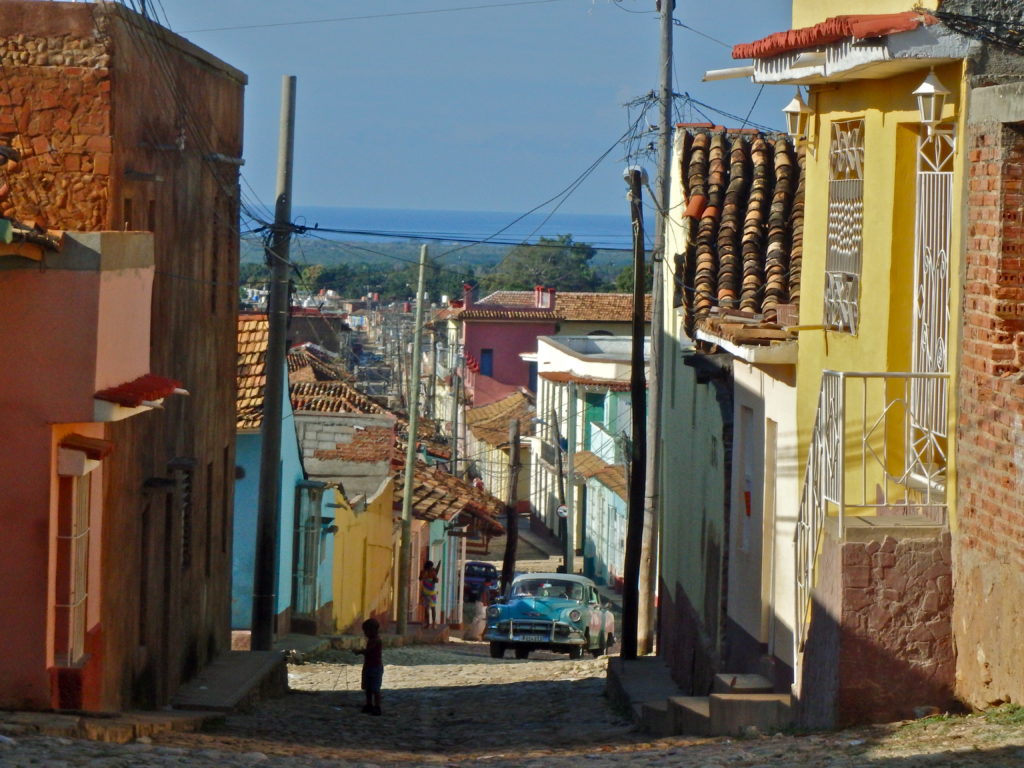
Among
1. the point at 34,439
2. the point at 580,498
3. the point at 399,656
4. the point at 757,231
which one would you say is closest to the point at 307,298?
the point at 580,498

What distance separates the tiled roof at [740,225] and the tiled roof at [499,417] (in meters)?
38.9

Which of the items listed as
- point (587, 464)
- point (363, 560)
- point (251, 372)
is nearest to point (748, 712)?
point (251, 372)

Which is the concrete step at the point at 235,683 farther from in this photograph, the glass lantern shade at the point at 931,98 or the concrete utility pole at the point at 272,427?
the glass lantern shade at the point at 931,98

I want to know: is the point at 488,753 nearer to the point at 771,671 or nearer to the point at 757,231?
the point at 771,671

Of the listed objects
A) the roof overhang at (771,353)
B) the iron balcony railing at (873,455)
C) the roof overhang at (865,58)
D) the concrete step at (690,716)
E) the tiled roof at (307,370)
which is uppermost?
the roof overhang at (865,58)

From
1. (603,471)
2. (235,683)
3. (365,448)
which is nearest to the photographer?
(235,683)

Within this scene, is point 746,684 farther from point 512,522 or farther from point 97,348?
point 512,522

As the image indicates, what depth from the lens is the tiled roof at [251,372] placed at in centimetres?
2270

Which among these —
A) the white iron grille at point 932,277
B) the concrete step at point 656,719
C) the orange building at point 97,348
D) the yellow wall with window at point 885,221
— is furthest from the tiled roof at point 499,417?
the white iron grille at point 932,277

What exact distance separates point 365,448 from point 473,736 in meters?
17.1

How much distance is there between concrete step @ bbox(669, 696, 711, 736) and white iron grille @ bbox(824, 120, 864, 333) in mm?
3184

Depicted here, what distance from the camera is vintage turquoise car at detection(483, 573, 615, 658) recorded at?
28.7 m

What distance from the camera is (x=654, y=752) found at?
10547 millimetres

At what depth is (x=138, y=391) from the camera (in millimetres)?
11117
